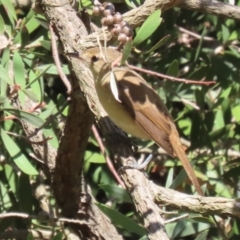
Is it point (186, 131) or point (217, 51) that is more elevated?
point (217, 51)

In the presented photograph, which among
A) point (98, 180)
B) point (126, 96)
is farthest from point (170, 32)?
point (98, 180)

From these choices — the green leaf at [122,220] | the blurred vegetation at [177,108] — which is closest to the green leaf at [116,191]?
the green leaf at [122,220]

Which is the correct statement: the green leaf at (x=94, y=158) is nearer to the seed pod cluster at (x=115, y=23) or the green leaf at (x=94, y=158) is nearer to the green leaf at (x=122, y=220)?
→ the green leaf at (x=122, y=220)

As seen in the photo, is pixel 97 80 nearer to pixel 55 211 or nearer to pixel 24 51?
pixel 24 51

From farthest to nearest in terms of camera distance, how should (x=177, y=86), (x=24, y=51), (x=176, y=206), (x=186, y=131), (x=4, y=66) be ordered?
(x=186, y=131) → (x=177, y=86) → (x=24, y=51) → (x=4, y=66) → (x=176, y=206)

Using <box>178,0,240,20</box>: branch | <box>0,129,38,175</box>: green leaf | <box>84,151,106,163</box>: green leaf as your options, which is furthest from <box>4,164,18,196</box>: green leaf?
<box>178,0,240,20</box>: branch

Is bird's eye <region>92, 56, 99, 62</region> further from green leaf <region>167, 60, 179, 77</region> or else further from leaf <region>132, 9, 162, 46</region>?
leaf <region>132, 9, 162, 46</region>
